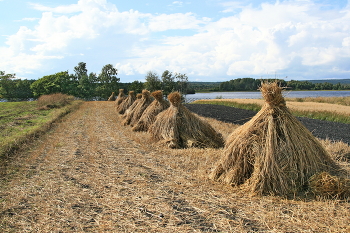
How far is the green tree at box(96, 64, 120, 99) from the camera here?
70.6m

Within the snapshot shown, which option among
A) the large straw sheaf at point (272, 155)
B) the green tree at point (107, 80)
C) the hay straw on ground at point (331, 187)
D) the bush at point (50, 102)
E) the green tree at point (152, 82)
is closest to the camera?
the hay straw on ground at point (331, 187)

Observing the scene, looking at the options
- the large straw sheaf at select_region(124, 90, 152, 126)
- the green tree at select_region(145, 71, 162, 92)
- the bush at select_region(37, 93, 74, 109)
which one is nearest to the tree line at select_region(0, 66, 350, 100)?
the green tree at select_region(145, 71, 162, 92)

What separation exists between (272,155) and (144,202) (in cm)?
260

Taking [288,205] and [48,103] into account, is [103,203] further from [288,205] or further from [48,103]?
[48,103]

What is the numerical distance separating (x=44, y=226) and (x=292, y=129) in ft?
15.9

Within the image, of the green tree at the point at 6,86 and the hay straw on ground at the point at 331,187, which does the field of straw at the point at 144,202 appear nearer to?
the hay straw on ground at the point at 331,187

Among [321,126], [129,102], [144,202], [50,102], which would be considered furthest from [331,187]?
[50,102]

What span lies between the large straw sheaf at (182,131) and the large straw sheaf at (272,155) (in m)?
3.64

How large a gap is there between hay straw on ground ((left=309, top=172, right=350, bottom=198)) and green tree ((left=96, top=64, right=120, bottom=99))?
225 feet

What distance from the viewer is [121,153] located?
9.23 meters

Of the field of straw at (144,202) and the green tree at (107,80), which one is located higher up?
the green tree at (107,80)

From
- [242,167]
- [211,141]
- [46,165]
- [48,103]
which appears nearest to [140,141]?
[211,141]

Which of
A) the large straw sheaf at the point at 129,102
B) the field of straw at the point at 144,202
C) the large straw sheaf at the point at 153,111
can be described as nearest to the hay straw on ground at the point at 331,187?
the field of straw at the point at 144,202

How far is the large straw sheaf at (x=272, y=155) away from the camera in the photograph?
5.24 metres
